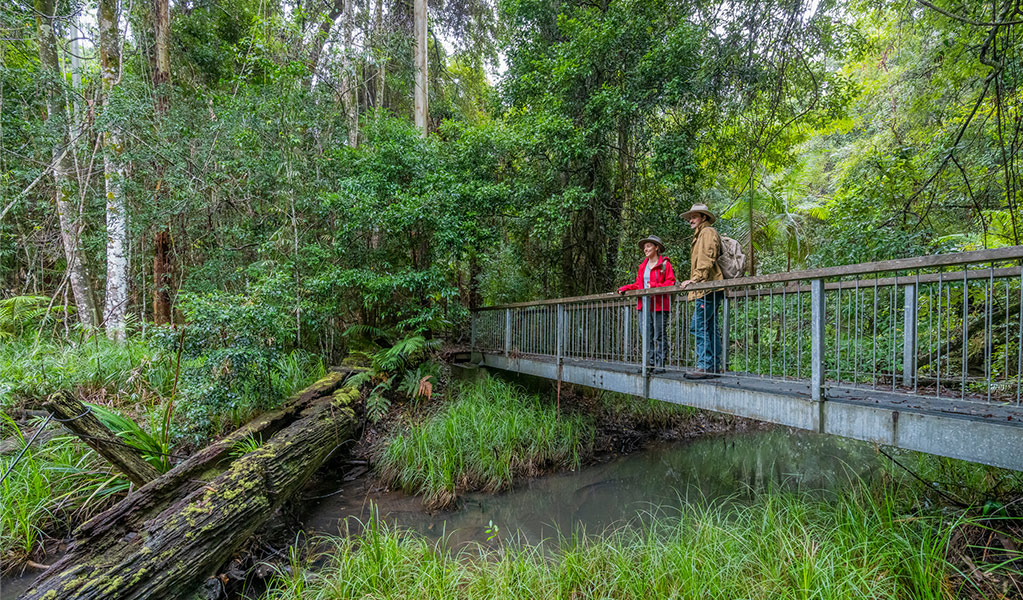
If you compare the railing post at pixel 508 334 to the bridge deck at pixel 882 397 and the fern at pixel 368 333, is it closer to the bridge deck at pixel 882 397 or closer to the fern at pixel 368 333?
the fern at pixel 368 333

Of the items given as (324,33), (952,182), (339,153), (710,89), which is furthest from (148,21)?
(952,182)

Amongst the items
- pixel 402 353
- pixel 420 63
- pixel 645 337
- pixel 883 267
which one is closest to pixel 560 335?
pixel 645 337

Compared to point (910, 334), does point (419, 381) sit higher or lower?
lower

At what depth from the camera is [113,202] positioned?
6.47 metres

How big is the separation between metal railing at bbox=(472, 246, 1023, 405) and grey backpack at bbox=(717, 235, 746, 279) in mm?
197

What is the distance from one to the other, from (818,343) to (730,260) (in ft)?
4.95

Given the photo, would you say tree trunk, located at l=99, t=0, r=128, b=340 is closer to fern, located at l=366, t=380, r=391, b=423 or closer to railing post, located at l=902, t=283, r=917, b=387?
fern, located at l=366, t=380, r=391, b=423

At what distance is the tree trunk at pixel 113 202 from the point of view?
250 inches

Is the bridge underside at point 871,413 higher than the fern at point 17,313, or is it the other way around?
the fern at point 17,313

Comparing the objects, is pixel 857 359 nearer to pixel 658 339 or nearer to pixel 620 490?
pixel 658 339

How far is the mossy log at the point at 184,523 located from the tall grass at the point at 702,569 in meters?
0.58

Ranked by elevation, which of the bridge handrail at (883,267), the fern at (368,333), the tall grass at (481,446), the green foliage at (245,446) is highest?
the bridge handrail at (883,267)

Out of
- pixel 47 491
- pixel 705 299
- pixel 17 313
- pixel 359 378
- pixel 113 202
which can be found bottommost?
pixel 47 491

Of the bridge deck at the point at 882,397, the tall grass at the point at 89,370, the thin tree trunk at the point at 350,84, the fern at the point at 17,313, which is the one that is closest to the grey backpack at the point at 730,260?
the bridge deck at the point at 882,397
